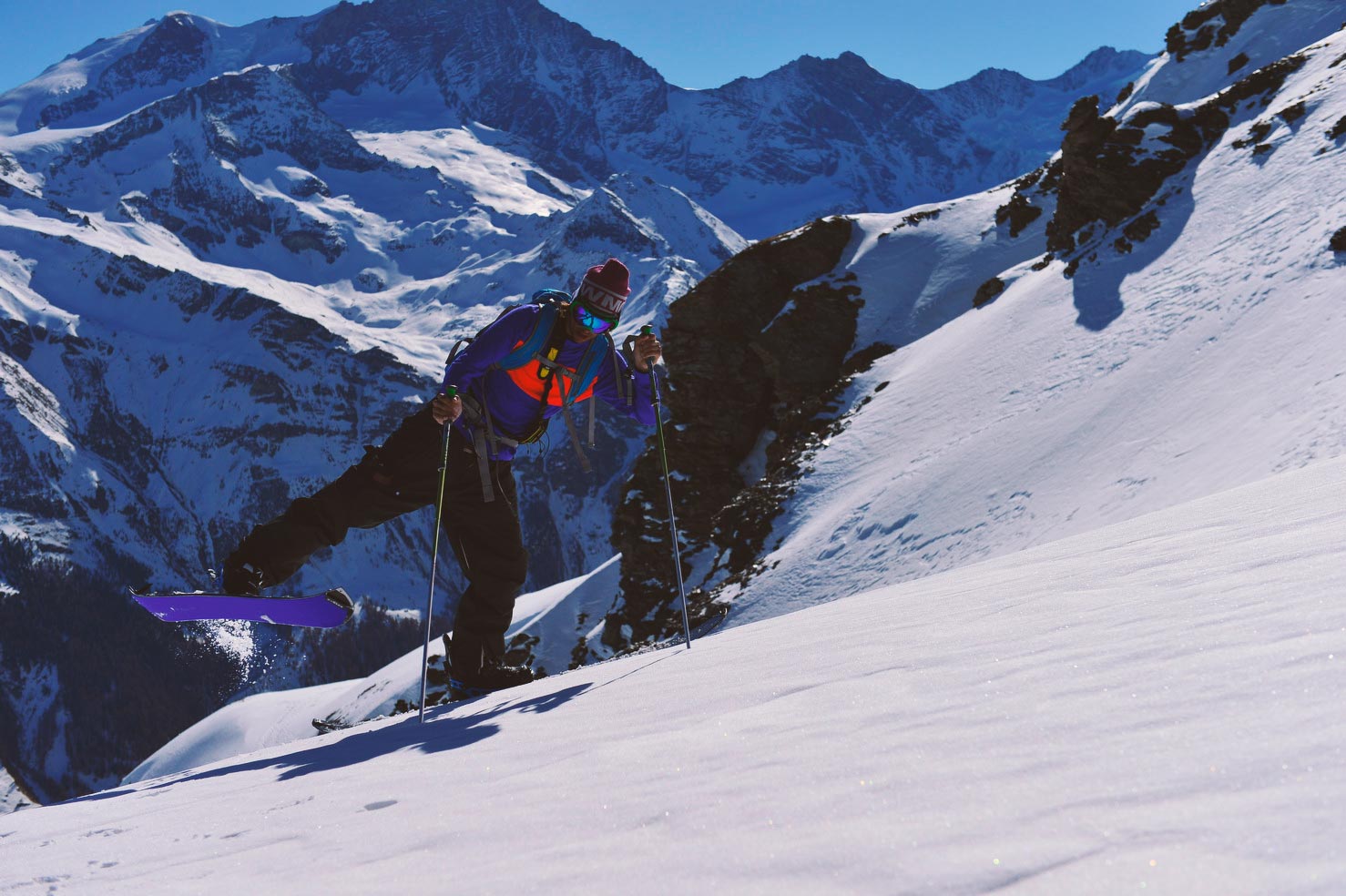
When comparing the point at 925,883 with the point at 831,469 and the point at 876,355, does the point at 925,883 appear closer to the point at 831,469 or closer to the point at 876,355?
the point at 831,469

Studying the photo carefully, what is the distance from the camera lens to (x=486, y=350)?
7.19 m

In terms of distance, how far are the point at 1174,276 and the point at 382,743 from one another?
51.8 ft

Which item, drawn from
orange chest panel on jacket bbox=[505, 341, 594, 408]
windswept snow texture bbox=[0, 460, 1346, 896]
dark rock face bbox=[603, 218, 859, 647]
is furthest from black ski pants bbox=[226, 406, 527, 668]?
dark rock face bbox=[603, 218, 859, 647]

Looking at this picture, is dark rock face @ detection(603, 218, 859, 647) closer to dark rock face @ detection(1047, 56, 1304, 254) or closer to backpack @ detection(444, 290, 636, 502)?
dark rock face @ detection(1047, 56, 1304, 254)

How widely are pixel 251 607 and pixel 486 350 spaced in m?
2.97

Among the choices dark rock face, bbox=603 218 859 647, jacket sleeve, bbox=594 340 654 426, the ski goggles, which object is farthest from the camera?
dark rock face, bbox=603 218 859 647

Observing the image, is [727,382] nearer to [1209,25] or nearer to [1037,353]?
[1037,353]

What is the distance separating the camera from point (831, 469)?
18922 mm

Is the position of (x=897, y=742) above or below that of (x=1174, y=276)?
below

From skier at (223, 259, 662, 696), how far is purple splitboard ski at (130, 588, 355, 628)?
0.24m

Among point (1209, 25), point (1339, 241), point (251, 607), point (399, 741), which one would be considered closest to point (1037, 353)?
point (1339, 241)

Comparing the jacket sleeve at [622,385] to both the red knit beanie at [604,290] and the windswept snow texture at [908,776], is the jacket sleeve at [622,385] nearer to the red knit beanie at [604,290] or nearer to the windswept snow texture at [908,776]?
the red knit beanie at [604,290]

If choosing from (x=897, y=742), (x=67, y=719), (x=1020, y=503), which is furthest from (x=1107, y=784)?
(x=67, y=719)

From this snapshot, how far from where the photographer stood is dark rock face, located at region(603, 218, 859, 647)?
28.0 meters
